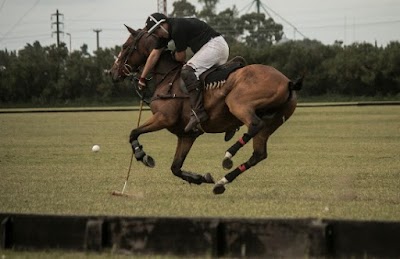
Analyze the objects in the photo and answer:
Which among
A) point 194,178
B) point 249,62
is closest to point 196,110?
point 194,178

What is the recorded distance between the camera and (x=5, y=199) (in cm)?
1428

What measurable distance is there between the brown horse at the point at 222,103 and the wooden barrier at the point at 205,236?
529cm

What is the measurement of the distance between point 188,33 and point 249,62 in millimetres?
77295

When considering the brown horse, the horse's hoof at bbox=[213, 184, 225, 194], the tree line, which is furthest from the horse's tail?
the tree line

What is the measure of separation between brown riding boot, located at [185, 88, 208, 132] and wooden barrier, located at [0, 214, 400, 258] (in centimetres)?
578

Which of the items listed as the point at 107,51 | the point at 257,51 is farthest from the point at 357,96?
the point at 107,51

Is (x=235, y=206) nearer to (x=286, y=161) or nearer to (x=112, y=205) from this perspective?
(x=112, y=205)

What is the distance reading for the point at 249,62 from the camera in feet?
304

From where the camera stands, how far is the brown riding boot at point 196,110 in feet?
49.6

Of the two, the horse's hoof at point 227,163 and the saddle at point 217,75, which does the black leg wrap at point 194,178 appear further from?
the saddle at point 217,75

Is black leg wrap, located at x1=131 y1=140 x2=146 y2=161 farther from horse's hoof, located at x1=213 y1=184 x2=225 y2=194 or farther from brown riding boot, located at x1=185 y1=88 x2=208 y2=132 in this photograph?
horse's hoof, located at x1=213 y1=184 x2=225 y2=194

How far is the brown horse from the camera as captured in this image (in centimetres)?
1459

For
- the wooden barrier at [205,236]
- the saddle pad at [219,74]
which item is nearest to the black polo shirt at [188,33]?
the saddle pad at [219,74]

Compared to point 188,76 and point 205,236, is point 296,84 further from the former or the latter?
point 205,236
